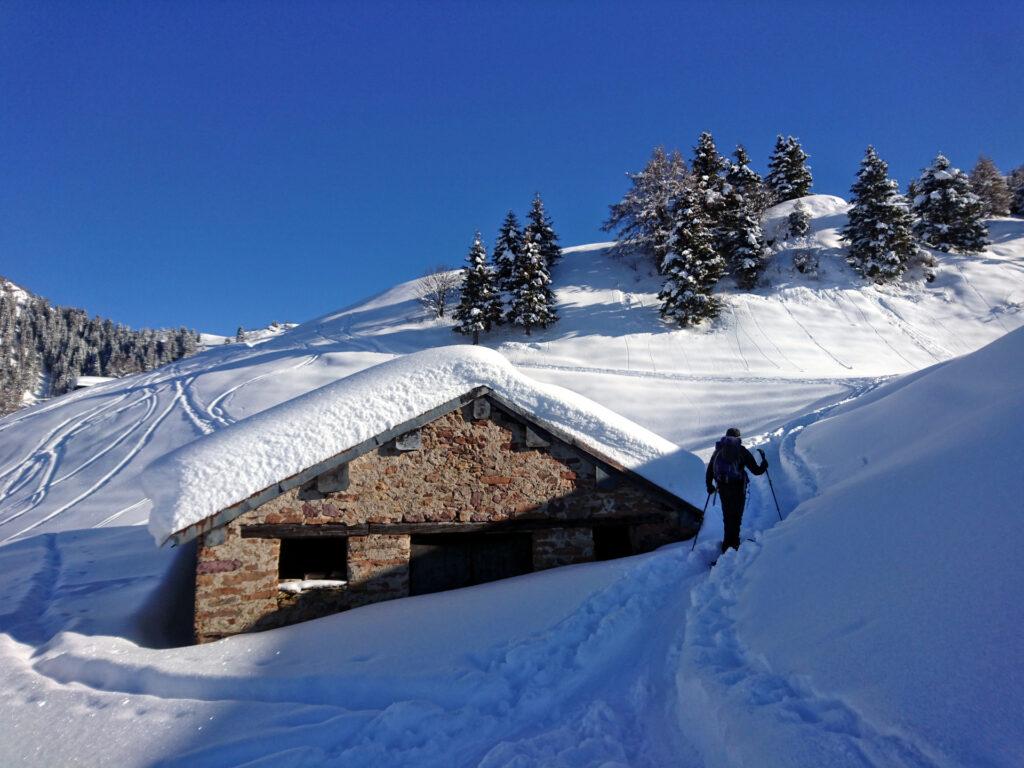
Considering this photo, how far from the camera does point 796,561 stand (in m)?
4.65

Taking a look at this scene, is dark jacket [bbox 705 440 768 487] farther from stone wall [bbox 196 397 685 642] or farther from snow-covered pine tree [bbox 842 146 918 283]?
snow-covered pine tree [bbox 842 146 918 283]

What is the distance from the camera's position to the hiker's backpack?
20.8ft

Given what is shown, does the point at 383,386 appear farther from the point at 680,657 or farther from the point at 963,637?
the point at 963,637

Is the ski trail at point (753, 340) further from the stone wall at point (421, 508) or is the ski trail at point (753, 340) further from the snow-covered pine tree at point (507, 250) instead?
the stone wall at point (421, 508)

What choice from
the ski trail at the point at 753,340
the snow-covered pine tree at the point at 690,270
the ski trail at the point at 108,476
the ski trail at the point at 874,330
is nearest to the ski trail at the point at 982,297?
the ski trail at the point at 874,330

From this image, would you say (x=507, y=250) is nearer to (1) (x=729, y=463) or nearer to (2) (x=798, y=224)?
(2) (x=798, y=224)

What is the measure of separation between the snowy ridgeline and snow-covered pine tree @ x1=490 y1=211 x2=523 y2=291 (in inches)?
1156

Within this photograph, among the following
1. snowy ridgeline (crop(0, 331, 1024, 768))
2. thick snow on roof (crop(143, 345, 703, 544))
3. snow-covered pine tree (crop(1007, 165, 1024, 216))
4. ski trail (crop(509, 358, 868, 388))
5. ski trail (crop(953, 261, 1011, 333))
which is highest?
snow-covered pine tree (crop(1007, 165, 1024, 216))

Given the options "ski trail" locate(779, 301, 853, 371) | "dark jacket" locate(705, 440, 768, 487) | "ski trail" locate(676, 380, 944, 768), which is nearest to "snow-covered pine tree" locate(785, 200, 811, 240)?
"ski trail" locate(779, 301, 853, 371)

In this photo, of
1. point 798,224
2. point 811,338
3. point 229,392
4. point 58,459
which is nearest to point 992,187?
point 798,224

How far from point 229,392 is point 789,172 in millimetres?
48935

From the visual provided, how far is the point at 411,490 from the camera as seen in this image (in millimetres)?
6992

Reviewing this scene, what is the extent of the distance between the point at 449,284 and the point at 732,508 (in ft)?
117

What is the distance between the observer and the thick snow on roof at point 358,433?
244 inches
